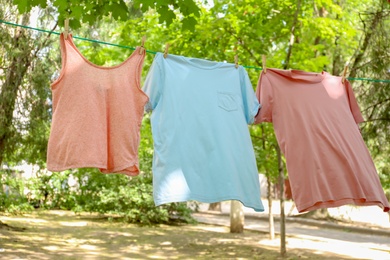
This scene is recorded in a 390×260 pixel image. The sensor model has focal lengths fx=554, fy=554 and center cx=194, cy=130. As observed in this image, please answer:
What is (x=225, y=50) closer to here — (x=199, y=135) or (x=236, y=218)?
(x=236, y=218)

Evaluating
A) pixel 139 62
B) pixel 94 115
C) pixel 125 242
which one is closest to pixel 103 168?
pixel 94 115

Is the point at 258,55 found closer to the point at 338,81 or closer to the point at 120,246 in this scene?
the point at 120,246

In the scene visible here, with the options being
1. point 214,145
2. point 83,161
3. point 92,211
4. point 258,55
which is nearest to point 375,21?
point 258,55

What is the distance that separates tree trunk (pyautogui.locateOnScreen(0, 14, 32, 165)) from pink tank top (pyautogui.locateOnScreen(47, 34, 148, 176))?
552 centimetres

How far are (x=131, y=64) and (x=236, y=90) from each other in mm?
852

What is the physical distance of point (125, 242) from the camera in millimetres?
9906

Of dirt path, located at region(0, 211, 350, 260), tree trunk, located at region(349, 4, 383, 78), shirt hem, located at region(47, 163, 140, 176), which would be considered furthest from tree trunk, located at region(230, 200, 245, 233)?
shirt hem, located at region(47, 163, 140, 176)

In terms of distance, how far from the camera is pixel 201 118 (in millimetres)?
4090

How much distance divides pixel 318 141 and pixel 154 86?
4.34ft

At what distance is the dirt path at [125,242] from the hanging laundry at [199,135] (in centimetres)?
466

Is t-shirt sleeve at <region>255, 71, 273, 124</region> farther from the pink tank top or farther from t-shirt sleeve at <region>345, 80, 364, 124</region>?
the pink tank top

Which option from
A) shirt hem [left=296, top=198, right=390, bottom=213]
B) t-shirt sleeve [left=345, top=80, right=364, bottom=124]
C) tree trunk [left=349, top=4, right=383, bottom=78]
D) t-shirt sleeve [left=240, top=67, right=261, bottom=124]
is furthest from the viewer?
tree trunk [left=349, top=4, right=383, bottom=78]

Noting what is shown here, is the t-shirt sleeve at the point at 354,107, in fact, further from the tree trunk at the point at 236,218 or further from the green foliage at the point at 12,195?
the green foliage at the point at 12,195

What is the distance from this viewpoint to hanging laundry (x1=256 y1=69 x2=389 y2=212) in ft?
13.5
